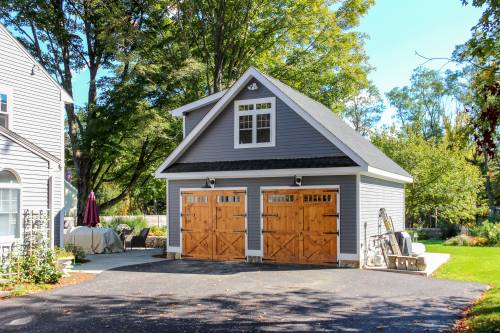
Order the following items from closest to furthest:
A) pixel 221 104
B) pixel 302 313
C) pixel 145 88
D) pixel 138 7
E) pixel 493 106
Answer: pixel 493 106 → pixel 302 313 → pixel 221 104 → pixel 145 88 → pixel 138 7

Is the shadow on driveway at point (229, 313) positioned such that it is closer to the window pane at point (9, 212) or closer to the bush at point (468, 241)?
the window pane at point (9, 212)

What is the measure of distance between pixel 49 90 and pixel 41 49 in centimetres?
1134

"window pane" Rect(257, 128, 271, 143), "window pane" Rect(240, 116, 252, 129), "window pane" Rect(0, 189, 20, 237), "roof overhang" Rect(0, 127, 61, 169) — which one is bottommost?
"window pane" Rect(0, 189, 20, 237)

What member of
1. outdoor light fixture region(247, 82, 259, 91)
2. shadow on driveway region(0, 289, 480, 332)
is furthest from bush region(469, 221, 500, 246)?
shadow on driveway region(0, 289, 480, 332)

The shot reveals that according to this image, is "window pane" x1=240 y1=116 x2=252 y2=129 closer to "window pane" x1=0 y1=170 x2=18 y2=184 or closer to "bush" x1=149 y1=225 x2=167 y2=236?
"window pane" x1=0 y1=170 x2=18 y2=184

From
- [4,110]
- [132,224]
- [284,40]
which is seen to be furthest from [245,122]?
[284,40]

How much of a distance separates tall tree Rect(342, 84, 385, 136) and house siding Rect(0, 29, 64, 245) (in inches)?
1627

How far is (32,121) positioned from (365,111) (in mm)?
43788

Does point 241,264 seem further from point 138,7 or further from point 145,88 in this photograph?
point 138,7

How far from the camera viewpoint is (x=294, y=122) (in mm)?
15453

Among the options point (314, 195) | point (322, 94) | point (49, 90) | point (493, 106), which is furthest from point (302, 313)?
point (322, 94)

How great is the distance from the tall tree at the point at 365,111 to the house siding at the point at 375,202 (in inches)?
1352

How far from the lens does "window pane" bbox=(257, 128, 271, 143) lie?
631 inches

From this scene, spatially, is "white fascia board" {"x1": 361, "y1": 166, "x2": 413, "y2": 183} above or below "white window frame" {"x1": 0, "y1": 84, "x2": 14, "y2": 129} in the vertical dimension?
below
